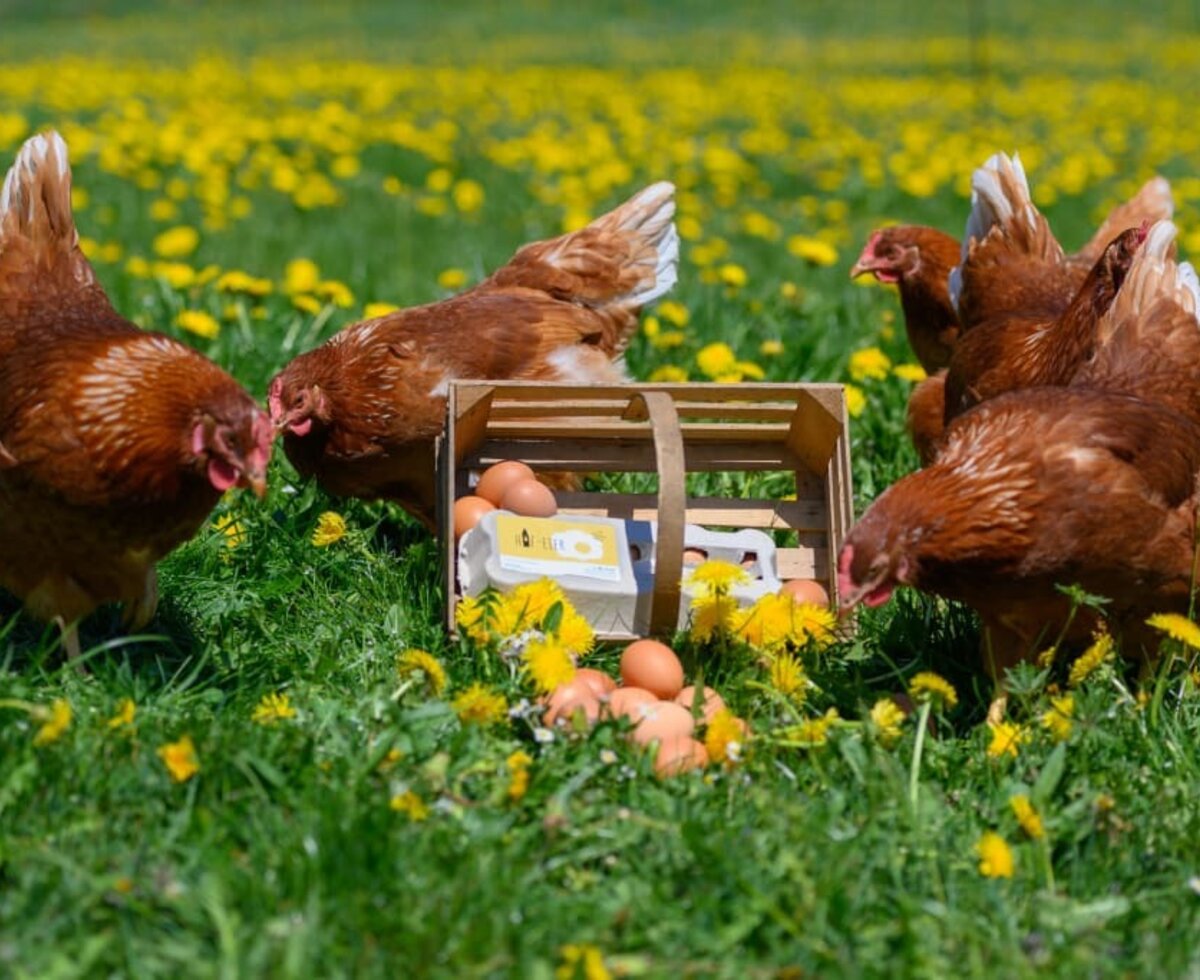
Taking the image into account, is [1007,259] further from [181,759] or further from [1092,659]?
[181,759]

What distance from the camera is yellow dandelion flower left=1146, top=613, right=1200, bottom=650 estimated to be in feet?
9.99

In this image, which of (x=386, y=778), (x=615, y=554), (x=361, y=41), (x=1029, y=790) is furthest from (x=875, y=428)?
(x=361, y=41)

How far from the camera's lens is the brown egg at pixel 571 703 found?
10.0 feet

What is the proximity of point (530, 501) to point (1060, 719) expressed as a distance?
1.45 meters

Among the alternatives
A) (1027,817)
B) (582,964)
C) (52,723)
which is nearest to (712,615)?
(1027,817)

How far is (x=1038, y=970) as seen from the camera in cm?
242

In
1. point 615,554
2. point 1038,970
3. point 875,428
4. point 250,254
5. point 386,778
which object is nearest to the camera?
point 1038,970

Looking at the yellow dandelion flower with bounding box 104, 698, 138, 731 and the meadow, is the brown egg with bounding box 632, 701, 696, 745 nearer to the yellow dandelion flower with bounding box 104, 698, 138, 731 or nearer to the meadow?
the meadow

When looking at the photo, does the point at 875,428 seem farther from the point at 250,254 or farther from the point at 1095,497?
the point at 250,254

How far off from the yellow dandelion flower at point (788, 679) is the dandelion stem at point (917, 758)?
0.31 meters

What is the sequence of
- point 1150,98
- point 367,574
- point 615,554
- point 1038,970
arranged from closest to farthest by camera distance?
1. point 1038,970
2. point 615,554
3. point 367,574
4. point 1150,98

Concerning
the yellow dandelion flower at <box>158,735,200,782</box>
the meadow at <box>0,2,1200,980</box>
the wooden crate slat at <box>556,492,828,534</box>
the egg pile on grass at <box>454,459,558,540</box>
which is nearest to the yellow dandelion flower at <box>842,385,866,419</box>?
the meadow at <box>0,2,1200,980</box>

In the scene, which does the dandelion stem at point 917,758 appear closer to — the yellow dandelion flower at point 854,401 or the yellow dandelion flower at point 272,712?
the yellow dandelion flower at point 272,712

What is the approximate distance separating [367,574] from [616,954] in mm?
1838
